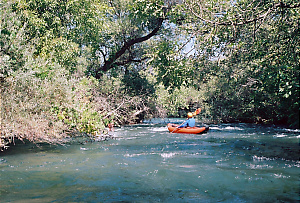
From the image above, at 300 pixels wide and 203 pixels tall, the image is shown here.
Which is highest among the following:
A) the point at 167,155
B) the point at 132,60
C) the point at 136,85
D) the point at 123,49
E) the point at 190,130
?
the point at 123,49

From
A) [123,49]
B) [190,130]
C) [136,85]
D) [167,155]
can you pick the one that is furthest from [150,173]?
[136,85]

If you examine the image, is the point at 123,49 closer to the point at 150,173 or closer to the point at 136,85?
the point at 136,85

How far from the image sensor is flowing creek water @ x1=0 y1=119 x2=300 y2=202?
20.6ft

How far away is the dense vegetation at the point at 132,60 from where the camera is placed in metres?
8.58

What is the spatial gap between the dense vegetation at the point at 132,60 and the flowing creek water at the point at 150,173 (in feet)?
3.30

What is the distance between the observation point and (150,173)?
27.0 feet

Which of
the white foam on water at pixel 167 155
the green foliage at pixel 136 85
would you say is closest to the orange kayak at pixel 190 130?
the green foliage at pixel 136 85

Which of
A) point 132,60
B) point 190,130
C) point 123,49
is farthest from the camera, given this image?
point 132,60

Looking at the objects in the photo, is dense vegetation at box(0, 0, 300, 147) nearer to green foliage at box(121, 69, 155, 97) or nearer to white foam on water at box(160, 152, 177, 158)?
green foliage at box(121, 69, 155, 97)

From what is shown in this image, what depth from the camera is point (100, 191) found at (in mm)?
6586

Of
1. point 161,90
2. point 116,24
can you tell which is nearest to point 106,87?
point 116,24

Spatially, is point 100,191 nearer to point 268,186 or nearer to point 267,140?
point 268,186

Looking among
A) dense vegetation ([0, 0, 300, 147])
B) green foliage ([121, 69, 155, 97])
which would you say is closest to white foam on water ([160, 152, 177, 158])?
dense vegetation ([0, 0, 300, 147])

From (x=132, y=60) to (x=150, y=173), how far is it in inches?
564
